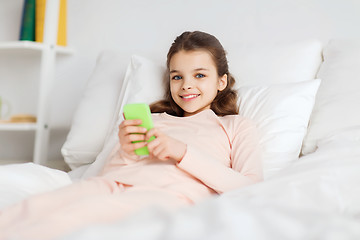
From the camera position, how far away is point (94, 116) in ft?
4.97

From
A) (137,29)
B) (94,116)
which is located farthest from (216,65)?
(137,29)

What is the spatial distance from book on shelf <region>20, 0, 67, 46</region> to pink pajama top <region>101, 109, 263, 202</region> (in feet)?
3.22

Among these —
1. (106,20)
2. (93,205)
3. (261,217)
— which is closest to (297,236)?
(261,217)

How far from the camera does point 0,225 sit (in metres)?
0.71

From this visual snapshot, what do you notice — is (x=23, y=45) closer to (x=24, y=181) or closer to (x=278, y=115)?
(x=24, y=181)

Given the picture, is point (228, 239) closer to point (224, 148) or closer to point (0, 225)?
point (0, 225)

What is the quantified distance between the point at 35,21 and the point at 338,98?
1.43 metres

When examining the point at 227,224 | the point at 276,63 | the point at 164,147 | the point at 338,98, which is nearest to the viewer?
the point at 227,224

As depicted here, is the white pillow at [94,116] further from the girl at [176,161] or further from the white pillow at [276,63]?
the white pillow at [276,63]

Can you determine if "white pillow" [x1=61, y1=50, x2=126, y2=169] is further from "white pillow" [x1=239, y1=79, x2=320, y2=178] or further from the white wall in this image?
"white pillow" [x1=239, y1=79, x2=320, y2=178]

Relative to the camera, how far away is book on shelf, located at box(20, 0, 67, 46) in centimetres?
197

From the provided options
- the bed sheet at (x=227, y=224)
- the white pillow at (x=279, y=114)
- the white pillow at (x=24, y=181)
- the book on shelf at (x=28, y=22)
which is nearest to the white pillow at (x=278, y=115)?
the white pillow at (x=279, y=114)

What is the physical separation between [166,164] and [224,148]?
192 mm

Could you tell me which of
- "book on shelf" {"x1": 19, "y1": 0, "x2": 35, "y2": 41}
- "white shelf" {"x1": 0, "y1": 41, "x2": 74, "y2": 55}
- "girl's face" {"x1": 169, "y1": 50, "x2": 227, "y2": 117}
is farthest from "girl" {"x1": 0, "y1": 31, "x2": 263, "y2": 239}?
"book on shelf" {"x1": 19, "y1": 0, "x2": 35, "y2": 41}
